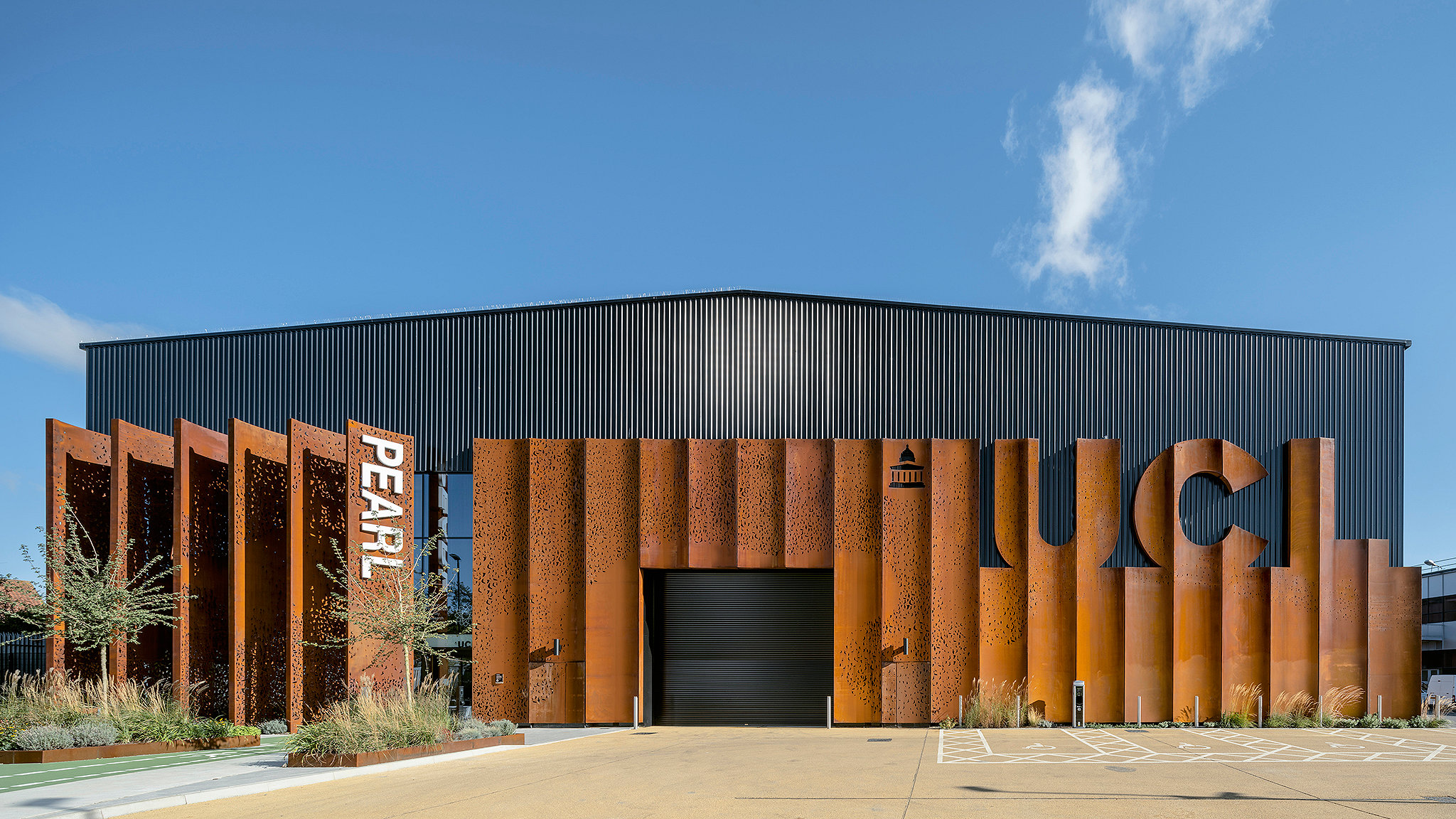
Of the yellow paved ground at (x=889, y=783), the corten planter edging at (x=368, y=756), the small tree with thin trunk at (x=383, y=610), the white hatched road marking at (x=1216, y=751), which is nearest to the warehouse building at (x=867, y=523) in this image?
the small tree with thin trunk at (x=383, y=610)

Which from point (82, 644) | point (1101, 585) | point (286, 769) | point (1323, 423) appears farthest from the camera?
point (1323, 423)

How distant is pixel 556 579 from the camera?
2547 centimetres

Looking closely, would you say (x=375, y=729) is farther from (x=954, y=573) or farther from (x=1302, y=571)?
(x=1302, y=571)

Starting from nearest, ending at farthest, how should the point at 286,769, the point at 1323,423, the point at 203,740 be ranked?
the point at 286,769, the point at 203,740, the point at 1323,423

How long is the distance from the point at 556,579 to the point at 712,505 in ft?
14.7

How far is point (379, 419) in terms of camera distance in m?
29.4

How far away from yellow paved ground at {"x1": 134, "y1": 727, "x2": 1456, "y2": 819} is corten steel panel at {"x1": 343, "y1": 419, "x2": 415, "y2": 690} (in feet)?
19.7

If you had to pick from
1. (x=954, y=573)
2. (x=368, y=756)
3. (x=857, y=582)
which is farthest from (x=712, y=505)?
(x=368, y=756)

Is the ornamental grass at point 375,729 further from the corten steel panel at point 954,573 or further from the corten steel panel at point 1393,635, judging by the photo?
the corten steel panel at point 1393,635

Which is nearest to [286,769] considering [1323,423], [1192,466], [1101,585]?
[1101,585]

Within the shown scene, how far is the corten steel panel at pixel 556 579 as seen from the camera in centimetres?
2500

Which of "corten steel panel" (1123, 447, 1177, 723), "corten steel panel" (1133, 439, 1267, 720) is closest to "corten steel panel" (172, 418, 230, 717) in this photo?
"corten steel panel" (1123, 447, 1177, 723)

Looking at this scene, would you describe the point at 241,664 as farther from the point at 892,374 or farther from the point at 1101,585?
the point at 1101,585

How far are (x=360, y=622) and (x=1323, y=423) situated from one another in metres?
27.1
